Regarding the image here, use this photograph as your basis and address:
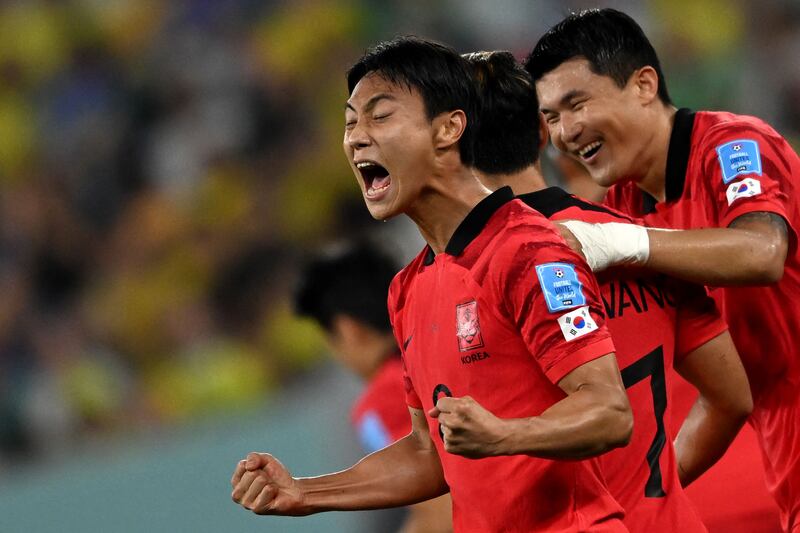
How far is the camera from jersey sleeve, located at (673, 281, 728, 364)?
2.57 m

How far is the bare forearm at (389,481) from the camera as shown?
2572 millimetres

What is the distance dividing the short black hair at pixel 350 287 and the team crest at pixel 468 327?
Result: 2.48 metres

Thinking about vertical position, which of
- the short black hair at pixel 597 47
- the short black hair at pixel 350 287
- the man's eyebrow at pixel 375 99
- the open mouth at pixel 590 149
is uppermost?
the short black hair at pixel 350 287

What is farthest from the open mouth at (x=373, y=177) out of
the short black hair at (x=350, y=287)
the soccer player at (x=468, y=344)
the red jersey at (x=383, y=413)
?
the short black hair at (x=350, y=287)

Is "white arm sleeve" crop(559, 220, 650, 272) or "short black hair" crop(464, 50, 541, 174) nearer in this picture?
"white arm sleeve" crop(559, 220, 650, 272)

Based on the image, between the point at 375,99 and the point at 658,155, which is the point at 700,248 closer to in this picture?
the point at 658,155

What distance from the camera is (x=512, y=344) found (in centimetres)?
220

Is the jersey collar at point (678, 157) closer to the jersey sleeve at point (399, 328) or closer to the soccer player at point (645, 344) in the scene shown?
the soccer player at point (645, 344)

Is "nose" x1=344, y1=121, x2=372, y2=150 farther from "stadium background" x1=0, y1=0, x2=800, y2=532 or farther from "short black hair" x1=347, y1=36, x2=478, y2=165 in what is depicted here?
"stadium background" x1=0, y1=0, x2=800, y2=532

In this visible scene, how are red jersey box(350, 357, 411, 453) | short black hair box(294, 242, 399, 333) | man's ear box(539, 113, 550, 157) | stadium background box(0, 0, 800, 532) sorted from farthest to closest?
stadium background box(0, 0, 800, 532), short black hair box(294, 242, 399, 333), red jersey box(350, 357, 411, 453), man's ear box(539, 113, 550, 157)

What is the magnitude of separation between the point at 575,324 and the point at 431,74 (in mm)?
624

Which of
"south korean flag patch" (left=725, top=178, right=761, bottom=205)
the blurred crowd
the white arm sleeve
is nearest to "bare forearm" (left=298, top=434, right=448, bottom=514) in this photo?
the white arm sleeve

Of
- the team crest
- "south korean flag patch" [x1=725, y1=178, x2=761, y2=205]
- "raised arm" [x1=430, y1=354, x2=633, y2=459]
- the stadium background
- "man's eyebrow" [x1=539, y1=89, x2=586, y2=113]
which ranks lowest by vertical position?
"raised arm" [x1=430, y1=354, x2=633, y2=459]

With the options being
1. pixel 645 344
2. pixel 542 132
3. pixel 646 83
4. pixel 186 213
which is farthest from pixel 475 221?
pixel 186 213
